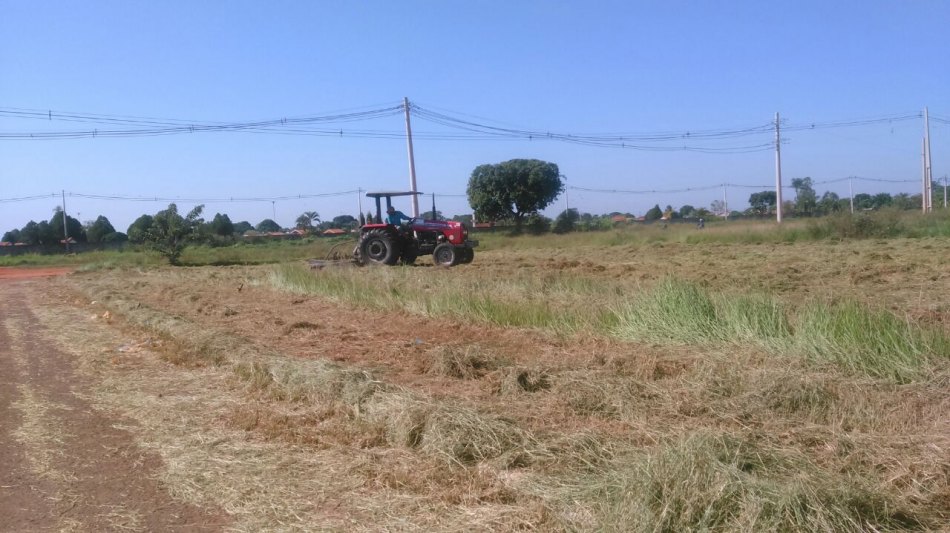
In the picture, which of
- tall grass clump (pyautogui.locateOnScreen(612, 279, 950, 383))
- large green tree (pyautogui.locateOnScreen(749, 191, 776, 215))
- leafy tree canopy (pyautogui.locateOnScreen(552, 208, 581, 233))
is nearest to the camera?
A: tall grass clump (pyautogui.locateOnScreen(612, 279, 950, 383))

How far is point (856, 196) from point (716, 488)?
8992cm

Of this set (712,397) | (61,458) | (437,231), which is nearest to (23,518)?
(61,458)

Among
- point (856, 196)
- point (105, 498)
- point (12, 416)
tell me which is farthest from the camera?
point (856, 196)

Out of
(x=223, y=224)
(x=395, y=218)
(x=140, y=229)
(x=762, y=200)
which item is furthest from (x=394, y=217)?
(x=762, y=200)

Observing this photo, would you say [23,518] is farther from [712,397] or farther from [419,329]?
[419,329]

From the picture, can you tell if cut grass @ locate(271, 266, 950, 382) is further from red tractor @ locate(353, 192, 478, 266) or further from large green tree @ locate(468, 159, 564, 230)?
large green tree @ locate(468, 159, 564, 230)

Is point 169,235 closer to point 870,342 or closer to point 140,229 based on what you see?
point 140,229

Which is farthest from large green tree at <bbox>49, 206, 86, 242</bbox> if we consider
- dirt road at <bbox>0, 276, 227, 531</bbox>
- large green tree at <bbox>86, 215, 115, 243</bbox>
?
dirt road at <bbox>0, 276, 227, 531</bbox>

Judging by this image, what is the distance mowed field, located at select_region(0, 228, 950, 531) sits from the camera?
14.1 ft

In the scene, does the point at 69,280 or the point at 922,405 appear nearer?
the point at 922,405

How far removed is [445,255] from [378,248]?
2.05 metres

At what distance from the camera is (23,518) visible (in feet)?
15.7

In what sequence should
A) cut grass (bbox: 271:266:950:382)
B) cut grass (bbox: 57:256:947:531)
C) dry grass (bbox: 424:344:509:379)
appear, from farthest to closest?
dry grass (bbox: 424:344:509:379)
cut grass (bbox: 271:266:950:382)
cut grass (bbox: 57:256:947:531)

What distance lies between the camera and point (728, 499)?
13.4ft
